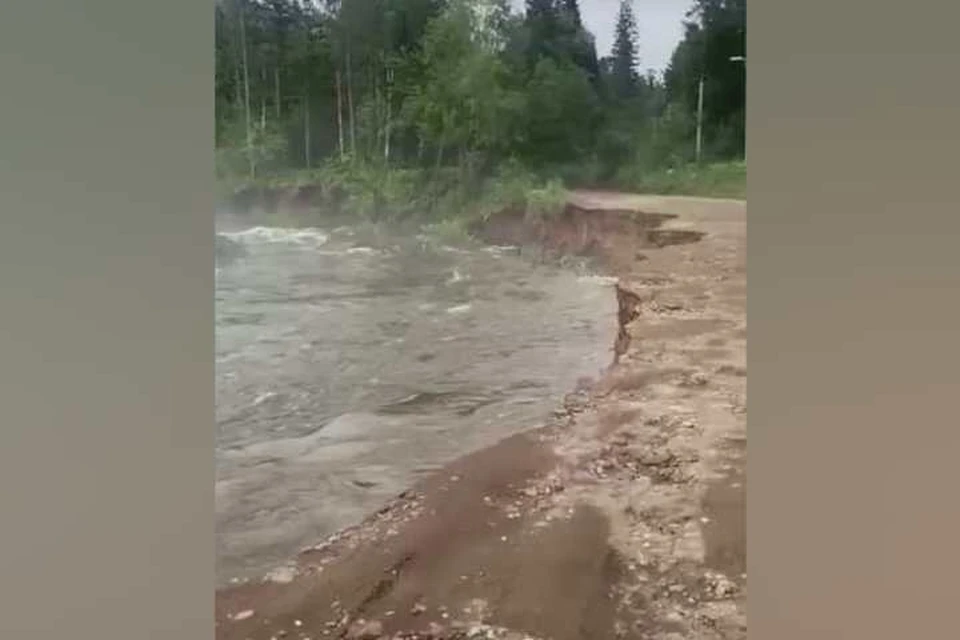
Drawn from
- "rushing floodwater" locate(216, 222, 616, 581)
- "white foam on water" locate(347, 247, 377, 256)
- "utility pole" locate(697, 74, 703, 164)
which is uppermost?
"utility pole" locate(697, 74, 703, 164)

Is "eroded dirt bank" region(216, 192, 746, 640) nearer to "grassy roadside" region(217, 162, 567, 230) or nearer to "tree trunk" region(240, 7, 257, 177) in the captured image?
"grassy roadside" region(217, 162, 567, 230)

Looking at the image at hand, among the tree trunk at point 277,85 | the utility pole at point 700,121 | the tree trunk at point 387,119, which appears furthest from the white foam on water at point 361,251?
the utility pole at point 700,121

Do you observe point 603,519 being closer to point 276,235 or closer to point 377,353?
point 377,353

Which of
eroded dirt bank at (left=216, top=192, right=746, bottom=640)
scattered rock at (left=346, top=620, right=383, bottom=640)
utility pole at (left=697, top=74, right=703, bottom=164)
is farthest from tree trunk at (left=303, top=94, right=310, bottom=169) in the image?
scattered rock at (left=346, top=620, right=383, bottom=640)

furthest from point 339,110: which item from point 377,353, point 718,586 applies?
point 718,586

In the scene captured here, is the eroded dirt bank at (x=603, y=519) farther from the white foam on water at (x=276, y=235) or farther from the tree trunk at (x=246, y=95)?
the tree trunk at (x=246, y=95)
